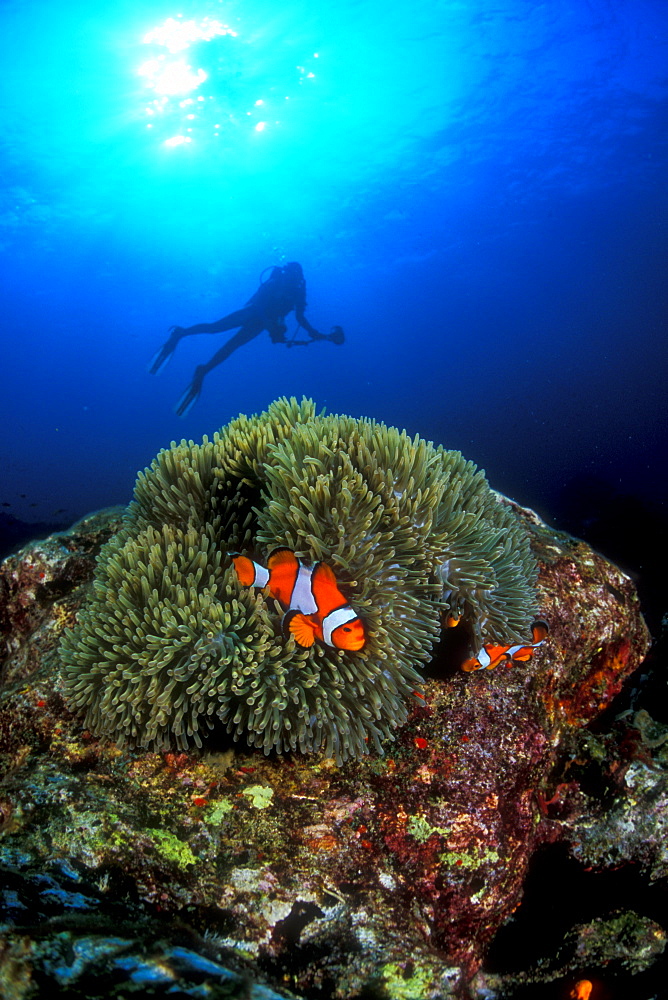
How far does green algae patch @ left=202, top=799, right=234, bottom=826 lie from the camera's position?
2055 mm

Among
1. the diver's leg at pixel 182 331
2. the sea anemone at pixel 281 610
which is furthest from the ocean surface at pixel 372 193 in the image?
the sea anemone at pixel 281 610

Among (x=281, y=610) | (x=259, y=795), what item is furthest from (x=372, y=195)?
(x=259, y=795)

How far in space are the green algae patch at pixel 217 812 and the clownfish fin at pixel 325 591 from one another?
0.92 metres

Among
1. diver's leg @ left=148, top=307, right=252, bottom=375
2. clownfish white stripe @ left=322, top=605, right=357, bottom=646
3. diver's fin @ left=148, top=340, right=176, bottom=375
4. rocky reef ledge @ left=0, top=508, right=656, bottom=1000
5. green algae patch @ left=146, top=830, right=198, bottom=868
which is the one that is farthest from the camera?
diver's leg @ left=148, top=307, right=252, bottom=375

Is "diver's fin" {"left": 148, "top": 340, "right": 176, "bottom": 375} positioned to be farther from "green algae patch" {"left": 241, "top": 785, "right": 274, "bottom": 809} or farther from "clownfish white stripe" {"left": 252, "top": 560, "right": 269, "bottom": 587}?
"green algae patch" {"left": 241, "top": 785, "right": 274, "bottom": 809}

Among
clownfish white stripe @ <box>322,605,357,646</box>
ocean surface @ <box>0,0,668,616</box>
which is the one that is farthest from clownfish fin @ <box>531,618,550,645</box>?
ocean surface @ <box>0,0,668,616</box>

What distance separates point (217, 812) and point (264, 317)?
67.0 feet

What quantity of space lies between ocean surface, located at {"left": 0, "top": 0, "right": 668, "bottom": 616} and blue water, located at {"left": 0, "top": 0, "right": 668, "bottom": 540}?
0.19 m

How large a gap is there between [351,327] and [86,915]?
9696cm

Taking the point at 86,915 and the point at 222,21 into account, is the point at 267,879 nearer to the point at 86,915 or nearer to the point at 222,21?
the point at 86,915

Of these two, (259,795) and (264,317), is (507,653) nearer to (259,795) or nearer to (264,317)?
(259,795)

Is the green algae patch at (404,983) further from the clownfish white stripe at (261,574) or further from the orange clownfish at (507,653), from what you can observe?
the clownfish white stripe at (261,574)

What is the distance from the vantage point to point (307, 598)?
2.15 m

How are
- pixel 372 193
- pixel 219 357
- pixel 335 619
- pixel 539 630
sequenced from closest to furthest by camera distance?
pixel 335 619 < pixel 539 630 < pixel 219 357 < pixel 372 193
